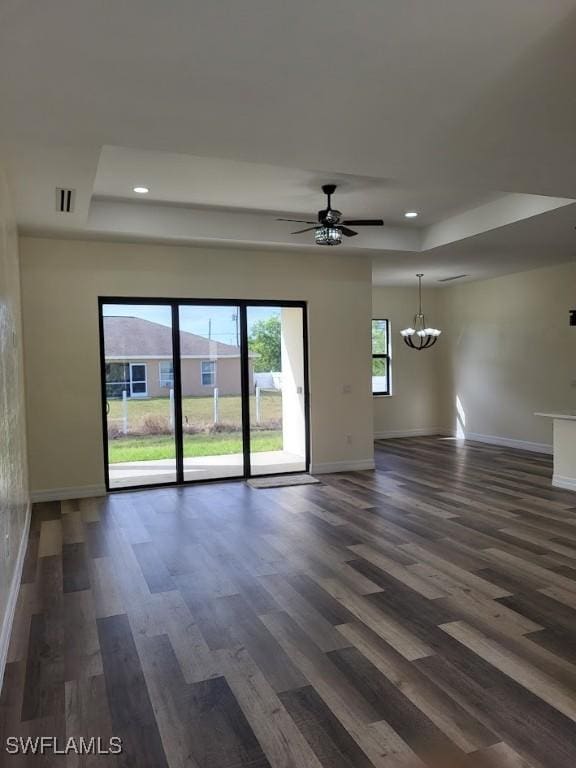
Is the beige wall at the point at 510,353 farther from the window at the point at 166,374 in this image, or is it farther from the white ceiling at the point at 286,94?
the window at the point at 166,374

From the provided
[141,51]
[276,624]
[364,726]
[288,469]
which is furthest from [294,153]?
[288,469]

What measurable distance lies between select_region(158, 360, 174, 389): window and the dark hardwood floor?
180 cm

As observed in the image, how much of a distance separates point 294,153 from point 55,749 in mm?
3229

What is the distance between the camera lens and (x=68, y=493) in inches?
232

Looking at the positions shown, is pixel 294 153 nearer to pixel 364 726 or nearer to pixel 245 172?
pixel 245 172

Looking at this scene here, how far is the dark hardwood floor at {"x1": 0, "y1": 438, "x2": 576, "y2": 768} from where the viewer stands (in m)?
2.04

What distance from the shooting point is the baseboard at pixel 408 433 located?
1006cm

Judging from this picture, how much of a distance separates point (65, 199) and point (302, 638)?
3.73 metres

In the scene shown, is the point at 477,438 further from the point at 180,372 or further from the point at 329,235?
the point at 329,235

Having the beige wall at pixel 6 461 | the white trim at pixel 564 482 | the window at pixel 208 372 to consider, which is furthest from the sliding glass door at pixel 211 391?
the white trim at pixel 564 482

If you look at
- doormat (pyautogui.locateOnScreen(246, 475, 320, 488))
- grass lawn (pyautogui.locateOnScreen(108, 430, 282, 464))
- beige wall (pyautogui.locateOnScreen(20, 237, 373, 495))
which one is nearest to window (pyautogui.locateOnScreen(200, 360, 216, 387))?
grass lawn (pyautogui.locateOnScreen(108, 430, 282, 464))

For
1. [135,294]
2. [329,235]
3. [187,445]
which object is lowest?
[187,445]

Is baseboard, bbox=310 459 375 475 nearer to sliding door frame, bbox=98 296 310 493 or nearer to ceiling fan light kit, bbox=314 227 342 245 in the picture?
sliding door frame, bbox=98 296 310 493

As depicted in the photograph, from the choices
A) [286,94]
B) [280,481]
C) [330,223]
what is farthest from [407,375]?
[286,94]
